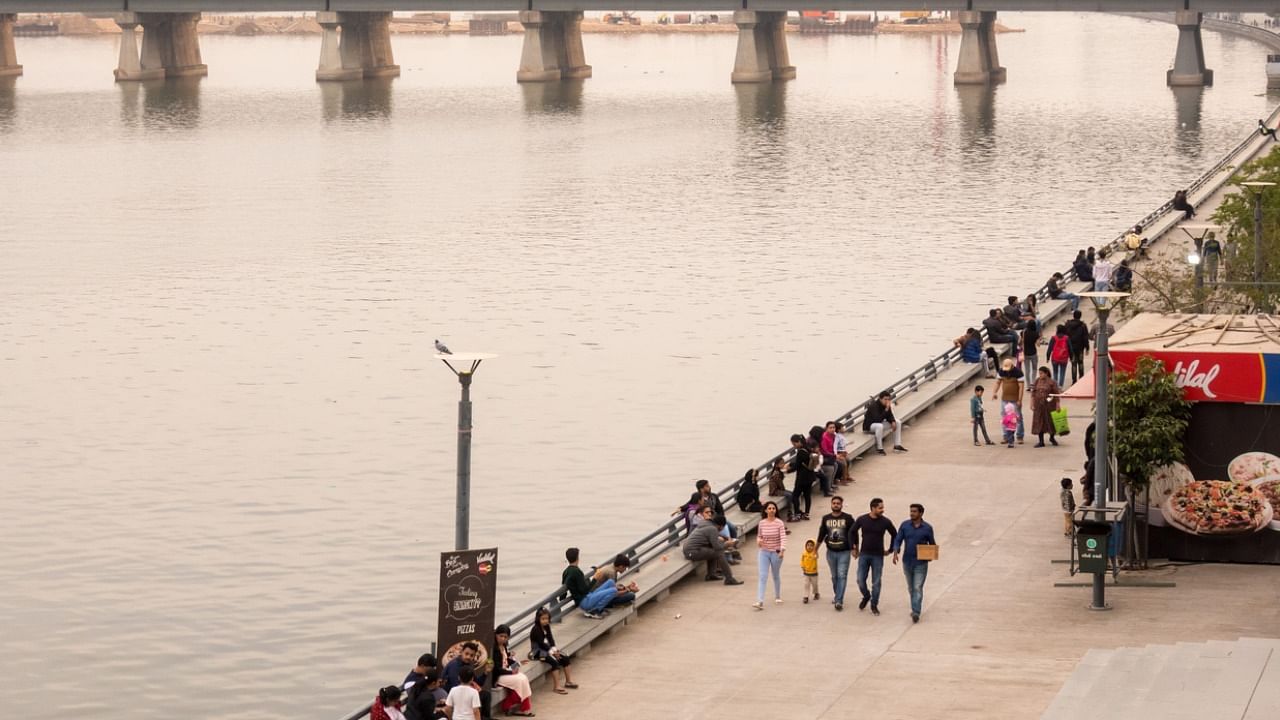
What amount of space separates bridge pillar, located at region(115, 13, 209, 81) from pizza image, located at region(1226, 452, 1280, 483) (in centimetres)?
15483

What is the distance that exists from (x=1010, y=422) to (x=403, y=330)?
2606 centimetres

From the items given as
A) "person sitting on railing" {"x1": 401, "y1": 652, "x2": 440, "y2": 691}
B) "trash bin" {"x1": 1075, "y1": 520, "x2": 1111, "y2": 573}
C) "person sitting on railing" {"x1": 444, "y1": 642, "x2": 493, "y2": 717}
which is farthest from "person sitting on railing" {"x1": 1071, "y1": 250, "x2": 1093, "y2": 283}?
"person sitting on railing" {"x1": 401, "y1": 652, "x2": 440, "y2": 691}

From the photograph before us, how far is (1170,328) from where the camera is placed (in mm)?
29953

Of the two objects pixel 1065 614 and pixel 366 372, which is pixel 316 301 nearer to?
pixel 366 372

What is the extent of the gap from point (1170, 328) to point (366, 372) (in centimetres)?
2704

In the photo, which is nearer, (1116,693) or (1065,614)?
(1116,693)

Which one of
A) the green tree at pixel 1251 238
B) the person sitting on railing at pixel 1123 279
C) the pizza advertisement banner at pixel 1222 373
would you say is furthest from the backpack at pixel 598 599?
the person sitting on railing at pixel 1123 279

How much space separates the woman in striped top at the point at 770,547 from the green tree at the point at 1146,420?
15.5 ft

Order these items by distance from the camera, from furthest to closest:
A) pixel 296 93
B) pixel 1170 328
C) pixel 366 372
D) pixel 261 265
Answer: pixel 296 93, pixel 261 265, pixel 366 372, pixel 1170 328

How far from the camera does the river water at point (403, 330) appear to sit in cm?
3294

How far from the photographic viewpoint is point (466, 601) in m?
23.5

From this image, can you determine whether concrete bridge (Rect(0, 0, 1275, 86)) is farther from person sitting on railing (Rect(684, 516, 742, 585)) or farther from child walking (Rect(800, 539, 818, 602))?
child walking (Rect(800, 539, 818, 602))

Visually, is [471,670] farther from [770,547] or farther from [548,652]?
[770,547]

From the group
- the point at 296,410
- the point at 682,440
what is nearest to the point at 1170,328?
the point at 682,440
